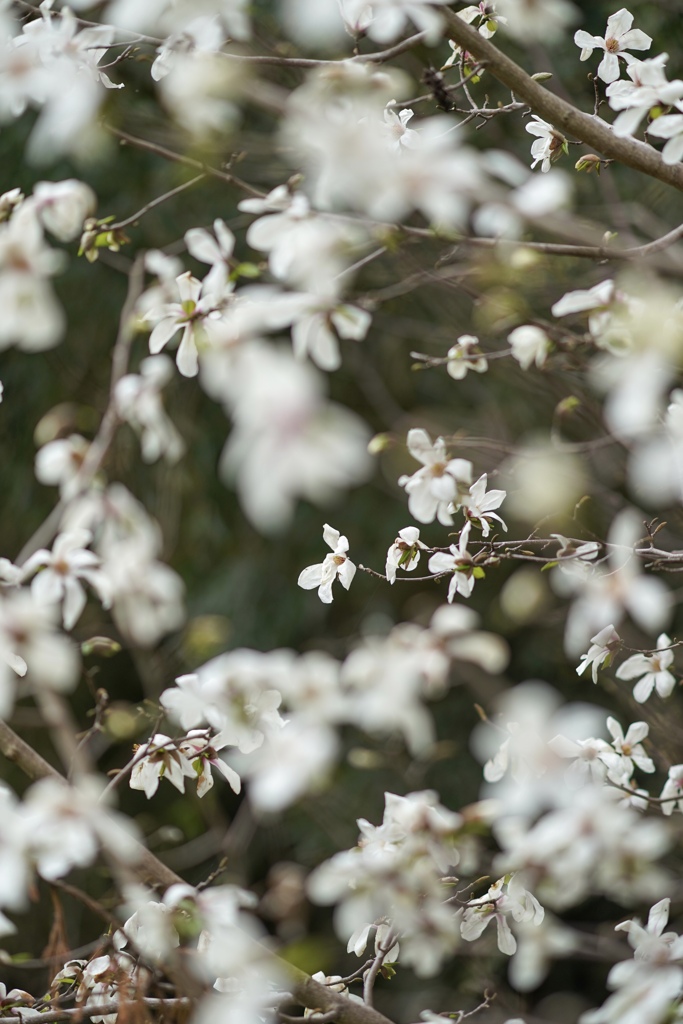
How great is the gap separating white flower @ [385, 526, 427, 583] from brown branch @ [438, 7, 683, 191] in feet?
1.25

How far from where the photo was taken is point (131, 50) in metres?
0.99

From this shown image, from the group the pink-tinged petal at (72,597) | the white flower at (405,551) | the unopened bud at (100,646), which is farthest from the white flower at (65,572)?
the white flower at (405,551)

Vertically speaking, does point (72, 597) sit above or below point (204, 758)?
above

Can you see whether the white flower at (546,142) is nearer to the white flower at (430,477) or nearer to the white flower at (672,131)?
the white flower at (672,131)

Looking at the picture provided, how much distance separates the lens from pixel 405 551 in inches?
36.4

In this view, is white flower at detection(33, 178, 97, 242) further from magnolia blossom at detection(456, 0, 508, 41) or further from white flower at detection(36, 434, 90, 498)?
magnolia blossom at detection(456, 0, 508, 41)

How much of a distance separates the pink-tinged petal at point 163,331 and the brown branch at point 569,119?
342 mm

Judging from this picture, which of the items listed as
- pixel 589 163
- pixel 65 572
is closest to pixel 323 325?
pixel 65 572

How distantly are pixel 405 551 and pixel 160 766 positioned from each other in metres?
0.29

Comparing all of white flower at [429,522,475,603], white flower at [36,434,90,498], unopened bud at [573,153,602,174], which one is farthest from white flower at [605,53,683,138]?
white flower at [36,434,90,498]

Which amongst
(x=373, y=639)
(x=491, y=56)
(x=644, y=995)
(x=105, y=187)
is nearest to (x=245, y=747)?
(x=373, y=639)

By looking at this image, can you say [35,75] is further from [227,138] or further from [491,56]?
[491,56]

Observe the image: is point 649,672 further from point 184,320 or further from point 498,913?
point 184,320

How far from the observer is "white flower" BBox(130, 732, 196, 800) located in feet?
2.69
